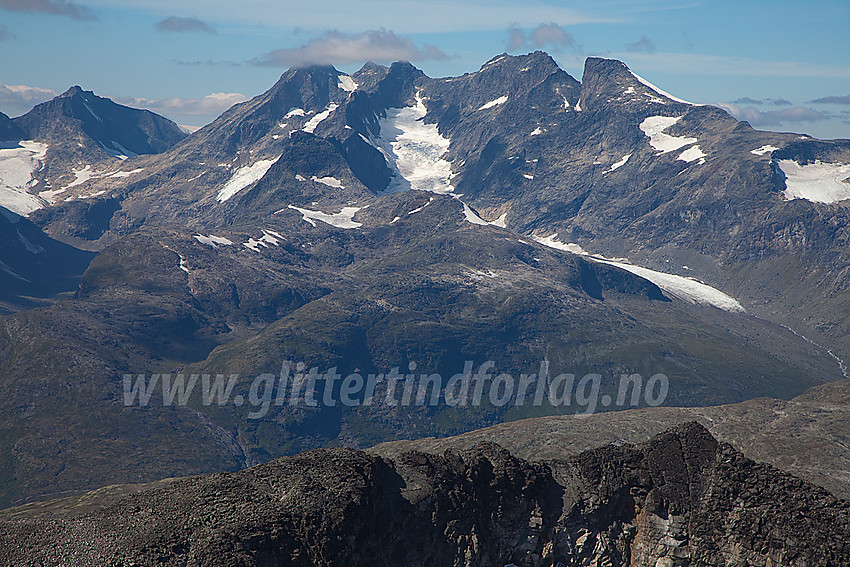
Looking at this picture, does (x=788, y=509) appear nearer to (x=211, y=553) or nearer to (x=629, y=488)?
(x=629, y=488)

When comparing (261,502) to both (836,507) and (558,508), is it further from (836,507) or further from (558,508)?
(836,507)

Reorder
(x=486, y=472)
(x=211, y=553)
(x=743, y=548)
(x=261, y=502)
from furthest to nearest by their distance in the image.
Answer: (x=486, y=472)
(x=743, y=548)
(x=261, y=502)
(x=211, y=553)

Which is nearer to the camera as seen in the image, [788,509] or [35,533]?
[35,533]

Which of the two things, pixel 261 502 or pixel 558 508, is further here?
pixel 558 508

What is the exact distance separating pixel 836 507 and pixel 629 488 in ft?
89.0

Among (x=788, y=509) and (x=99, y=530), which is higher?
(x=788, y=509)

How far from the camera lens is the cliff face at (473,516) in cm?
10275

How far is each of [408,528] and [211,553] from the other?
91.0 feet

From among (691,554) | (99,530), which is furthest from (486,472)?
(99,530)

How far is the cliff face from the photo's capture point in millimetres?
102750

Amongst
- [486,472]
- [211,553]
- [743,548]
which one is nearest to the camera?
[211,553]

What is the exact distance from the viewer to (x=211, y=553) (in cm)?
9994

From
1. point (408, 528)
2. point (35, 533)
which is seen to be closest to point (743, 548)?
point (408, 528)

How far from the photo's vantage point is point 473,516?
121875 millimetres
